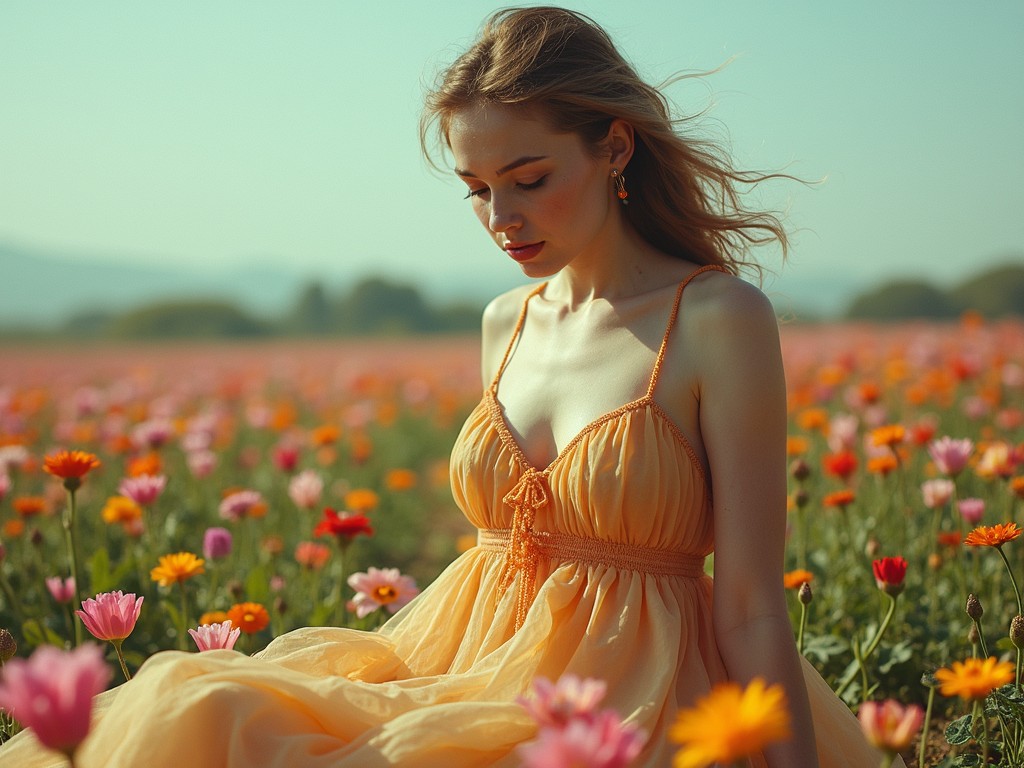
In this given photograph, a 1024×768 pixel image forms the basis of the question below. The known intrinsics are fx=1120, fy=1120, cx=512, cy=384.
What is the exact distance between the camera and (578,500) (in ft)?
6.45

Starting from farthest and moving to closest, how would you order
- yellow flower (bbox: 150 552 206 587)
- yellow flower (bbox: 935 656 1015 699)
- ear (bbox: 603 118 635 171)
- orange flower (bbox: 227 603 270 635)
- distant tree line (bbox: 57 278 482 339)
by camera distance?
distant tree line (bbox: 57 278 482 339) < yellow flower (bbox: 150 552 206 587) < orange flower (bbox: 227 603 270 635) < ear (bbox: 603 118 635 171) < yellow flower (bbox: 935 656 1015 699)

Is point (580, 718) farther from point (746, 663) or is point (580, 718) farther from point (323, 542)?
point (323, 542)

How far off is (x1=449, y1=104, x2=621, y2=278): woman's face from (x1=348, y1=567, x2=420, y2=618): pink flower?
0.86m

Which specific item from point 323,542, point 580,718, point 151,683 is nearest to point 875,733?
point 580,718

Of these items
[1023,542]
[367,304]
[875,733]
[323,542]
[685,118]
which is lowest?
[367,304]

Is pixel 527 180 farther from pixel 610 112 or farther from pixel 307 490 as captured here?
pixel 307 490

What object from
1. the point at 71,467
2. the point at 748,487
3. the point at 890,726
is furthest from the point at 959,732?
the point at 71,467

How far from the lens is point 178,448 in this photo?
6.08 metres

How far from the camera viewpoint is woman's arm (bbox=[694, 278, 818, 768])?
1.86 metres

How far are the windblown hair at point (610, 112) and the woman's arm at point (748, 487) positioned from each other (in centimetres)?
40

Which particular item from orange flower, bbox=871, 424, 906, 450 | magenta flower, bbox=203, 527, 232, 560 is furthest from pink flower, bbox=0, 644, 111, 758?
orange flower, bbox=871, 424, 906, 450

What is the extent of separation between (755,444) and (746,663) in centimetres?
36

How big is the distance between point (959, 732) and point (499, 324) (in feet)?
4.17

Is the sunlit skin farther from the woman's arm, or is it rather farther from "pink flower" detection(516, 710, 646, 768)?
"pink flower" detection(516, 710, 646, 768)
